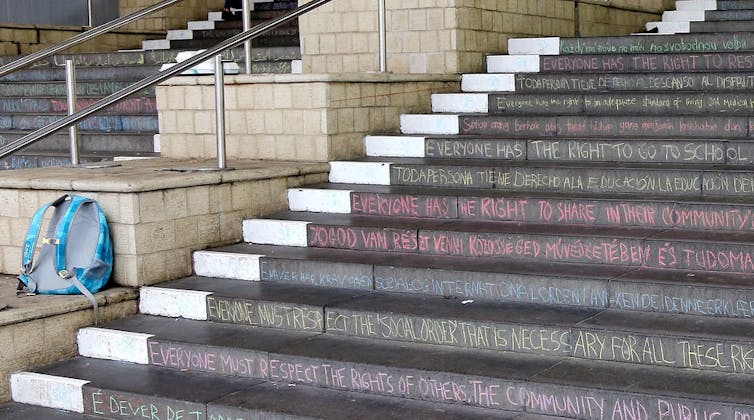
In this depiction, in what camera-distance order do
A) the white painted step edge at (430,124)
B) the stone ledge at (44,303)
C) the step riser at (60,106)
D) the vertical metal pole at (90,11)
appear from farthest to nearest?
the vertical metal pole at (90,11) < the step riser at (60,106) < the white painted step edge at (430,124) < the stone ledge at (44,303)

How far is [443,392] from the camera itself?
412 centimetres

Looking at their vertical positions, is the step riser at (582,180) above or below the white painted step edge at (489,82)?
below

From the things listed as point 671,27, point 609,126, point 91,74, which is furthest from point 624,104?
point 91,74

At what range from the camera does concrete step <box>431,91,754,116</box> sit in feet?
20.1

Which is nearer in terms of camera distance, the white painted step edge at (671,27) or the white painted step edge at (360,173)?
the white painted step edge at (360,173)

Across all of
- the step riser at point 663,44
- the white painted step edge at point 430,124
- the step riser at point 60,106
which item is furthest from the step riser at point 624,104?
the step riser at point 60,106

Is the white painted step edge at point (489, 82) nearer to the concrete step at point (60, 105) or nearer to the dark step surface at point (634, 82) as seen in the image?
the dark step surface at point (634, 82)

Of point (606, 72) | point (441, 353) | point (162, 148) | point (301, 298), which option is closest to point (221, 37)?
point (162, 148)

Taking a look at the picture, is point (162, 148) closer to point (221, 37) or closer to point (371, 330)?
point (371, 330)

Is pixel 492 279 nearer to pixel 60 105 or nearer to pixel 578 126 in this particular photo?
pixel 578 126

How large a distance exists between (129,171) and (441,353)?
7.49 feet

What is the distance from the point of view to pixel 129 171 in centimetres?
586

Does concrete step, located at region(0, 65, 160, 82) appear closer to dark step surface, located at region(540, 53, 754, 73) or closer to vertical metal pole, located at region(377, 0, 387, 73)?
vertical metal pole, located at region(377, 0, 387, 73)

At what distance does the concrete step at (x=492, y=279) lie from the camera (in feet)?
14.2
